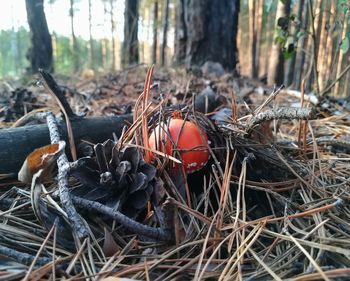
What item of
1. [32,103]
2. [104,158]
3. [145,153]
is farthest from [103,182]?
[32,103]

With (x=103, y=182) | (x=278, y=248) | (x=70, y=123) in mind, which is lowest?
(x=278, y=248)

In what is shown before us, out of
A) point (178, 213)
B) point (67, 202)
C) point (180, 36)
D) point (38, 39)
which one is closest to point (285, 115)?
point (178, 213)

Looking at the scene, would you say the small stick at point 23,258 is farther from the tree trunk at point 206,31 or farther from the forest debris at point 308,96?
the tree trunk at point 206,31

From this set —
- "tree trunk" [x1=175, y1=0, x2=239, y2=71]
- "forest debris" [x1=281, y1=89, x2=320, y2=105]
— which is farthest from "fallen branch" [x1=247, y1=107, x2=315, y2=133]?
"tree trunk" [x1=175, y1=0, x2=239, y2=71]

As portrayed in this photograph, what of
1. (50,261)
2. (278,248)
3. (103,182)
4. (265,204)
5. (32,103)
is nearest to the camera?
(50,261)

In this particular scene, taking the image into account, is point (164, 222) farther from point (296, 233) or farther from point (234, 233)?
point (296, 233)

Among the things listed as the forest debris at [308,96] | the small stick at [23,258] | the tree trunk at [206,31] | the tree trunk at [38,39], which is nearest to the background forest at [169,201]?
the small stick at [23,258]
